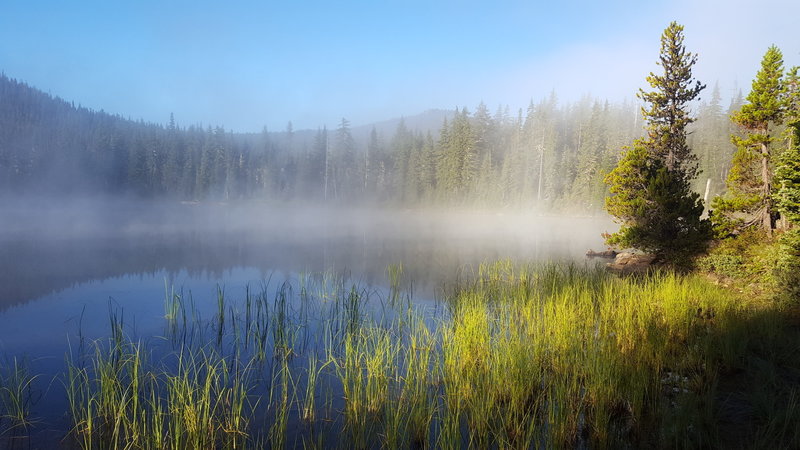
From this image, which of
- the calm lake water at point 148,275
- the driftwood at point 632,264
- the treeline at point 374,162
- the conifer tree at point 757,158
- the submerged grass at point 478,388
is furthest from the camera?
the treeline at point 374,162

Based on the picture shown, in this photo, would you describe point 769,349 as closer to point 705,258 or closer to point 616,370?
point 616,370

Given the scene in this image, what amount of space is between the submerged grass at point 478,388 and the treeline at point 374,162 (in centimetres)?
5565

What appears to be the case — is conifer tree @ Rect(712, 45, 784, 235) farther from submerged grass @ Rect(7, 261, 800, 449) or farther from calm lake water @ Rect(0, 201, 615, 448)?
calm lake water @ Rect(0, 201, 615, 448)

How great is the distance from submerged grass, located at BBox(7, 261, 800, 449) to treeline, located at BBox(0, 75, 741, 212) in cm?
5565

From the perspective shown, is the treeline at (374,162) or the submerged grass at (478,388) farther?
the treeline at (374,162)

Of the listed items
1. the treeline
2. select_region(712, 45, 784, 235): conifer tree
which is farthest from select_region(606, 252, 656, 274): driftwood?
the treeline

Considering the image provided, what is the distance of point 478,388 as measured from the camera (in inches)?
180

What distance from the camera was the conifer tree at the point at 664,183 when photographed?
1410 cm

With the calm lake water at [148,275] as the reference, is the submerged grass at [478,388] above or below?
above

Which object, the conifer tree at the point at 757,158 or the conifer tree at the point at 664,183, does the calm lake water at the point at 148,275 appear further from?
the conifer tree at the point at 757,158

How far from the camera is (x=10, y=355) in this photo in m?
Result: 7.19

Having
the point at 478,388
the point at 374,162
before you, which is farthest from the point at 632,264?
the point at 374,162

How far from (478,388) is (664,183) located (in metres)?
14.9

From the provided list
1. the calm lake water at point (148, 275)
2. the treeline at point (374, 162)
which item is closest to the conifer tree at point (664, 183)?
the calm lake water at point (148, 275)
